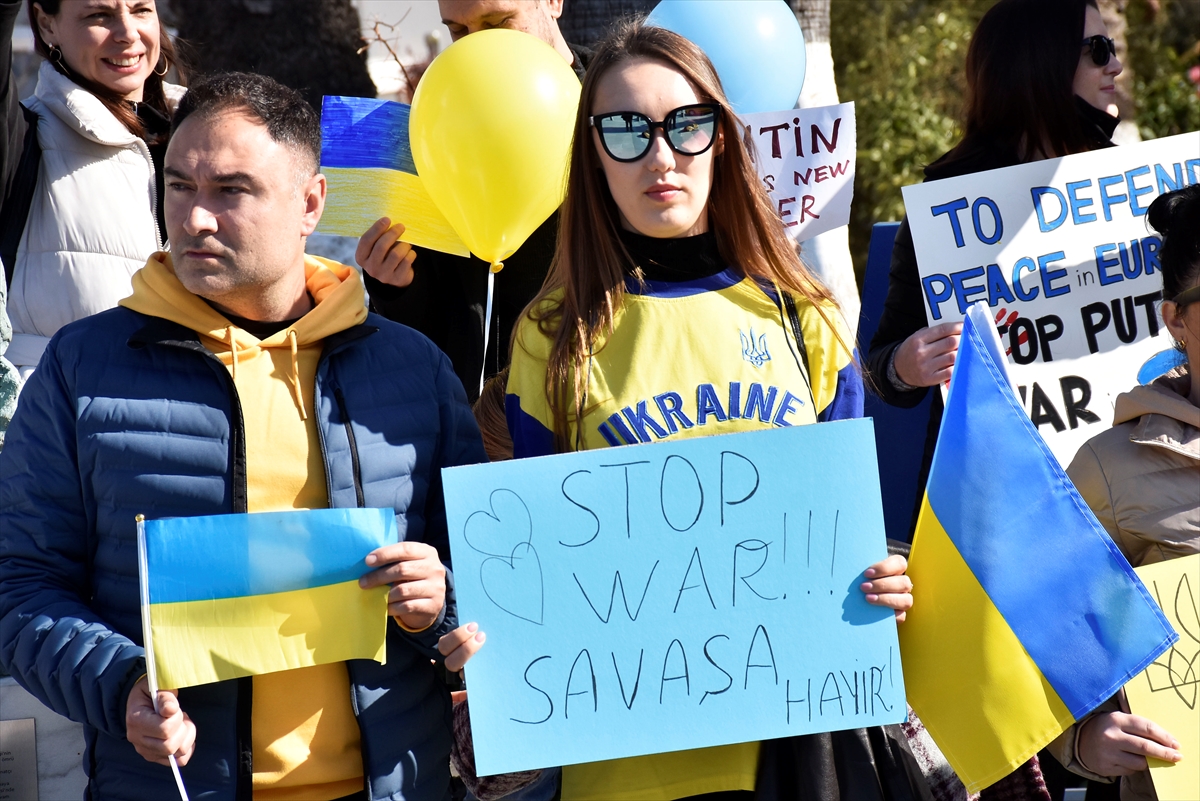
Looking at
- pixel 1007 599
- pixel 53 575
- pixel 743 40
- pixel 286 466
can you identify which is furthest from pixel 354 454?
pixel 743 40

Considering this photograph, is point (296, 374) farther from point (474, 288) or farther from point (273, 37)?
point (273, 37)

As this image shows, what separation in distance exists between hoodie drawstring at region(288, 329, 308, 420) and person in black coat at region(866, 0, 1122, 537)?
1.55m

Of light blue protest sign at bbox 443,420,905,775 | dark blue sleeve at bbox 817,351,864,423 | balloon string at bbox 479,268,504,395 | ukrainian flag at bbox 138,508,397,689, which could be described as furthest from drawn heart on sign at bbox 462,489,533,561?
balloon string at bbox 479,268,504,395

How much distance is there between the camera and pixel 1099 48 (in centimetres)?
343

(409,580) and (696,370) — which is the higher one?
(696,370)

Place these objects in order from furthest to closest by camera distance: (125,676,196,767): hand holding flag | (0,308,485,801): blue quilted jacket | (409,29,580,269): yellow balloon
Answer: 1. (409,29,580,269): yellow balloon
2. (0,308,485,801): blue quilted jacket
3. (125,676,196,767): hand holding flag

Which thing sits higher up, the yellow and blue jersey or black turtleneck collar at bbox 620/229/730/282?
black turtleneck collar at bbox 620/229/730/282

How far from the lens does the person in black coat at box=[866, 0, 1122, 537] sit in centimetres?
341

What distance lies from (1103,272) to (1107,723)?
1.59 meters

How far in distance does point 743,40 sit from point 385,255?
141cm

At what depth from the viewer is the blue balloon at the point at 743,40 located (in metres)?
3.92

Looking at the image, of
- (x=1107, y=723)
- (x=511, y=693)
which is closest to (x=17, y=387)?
(x=511, y=693)

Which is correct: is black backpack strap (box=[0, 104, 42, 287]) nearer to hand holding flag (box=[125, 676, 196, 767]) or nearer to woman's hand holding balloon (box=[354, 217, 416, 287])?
woman's hand holding balloon (box=[354, 217, 416, 287])

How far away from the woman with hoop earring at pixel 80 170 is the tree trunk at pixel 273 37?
5047 millimetres
